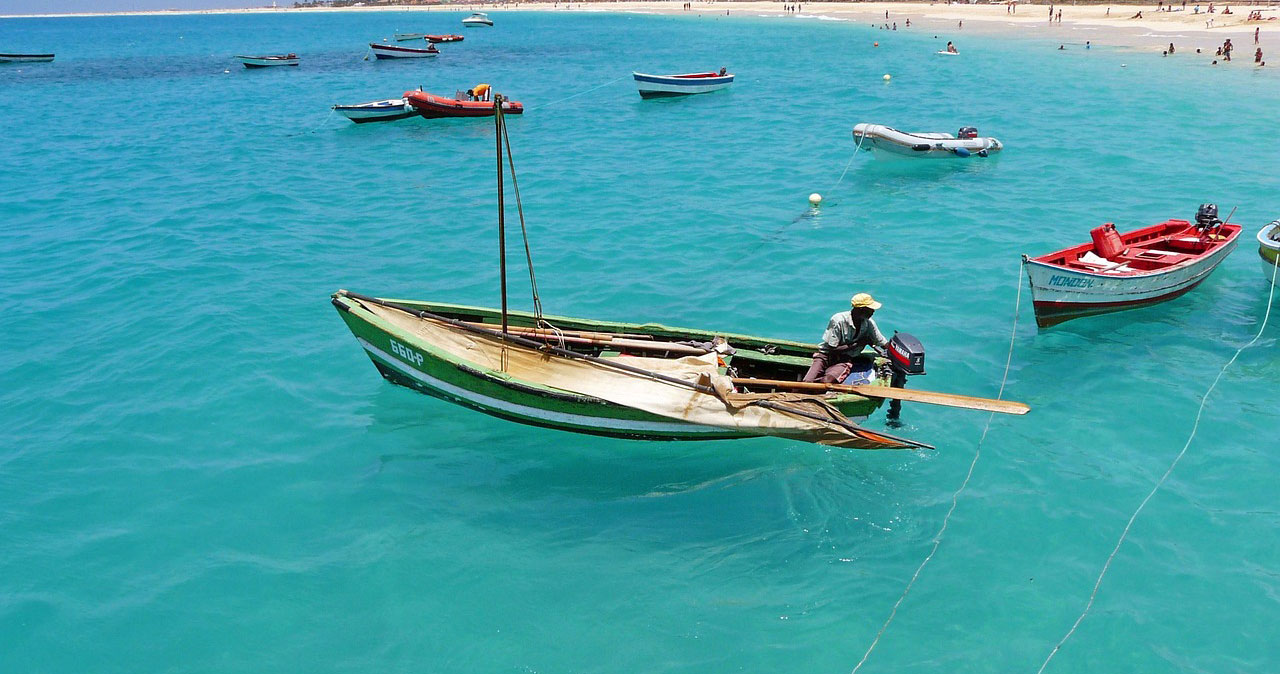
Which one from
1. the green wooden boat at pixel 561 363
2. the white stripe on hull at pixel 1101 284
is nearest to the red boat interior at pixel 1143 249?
the white stripe on hull at pixel 1101 284

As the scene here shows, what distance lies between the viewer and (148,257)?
22.0m

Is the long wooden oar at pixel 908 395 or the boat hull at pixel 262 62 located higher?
the boat hull at pixel 262 62

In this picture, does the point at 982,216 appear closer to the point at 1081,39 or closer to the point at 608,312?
the point at 608,312

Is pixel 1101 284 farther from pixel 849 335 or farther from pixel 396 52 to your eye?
pixel 396 52

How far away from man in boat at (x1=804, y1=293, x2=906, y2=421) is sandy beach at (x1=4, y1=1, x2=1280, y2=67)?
5442 cm

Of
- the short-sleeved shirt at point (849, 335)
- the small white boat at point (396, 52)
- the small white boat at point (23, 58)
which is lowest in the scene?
the short-sleeved shirt at point (849, 335)

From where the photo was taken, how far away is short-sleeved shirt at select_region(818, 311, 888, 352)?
482 inches

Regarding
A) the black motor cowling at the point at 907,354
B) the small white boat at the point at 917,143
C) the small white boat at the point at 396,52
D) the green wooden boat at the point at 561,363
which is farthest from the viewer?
the small white boat at the point at 396,52

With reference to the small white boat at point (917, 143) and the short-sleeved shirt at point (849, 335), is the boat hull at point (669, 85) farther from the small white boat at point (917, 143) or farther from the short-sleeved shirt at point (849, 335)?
the short-sleeved shirt at point (849, 335)

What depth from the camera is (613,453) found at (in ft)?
41.4

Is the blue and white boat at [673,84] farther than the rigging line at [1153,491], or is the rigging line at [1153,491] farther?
the blue and white boat at [673,84]

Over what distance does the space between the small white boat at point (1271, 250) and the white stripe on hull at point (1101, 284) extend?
96 cm

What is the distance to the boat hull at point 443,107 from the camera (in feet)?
129

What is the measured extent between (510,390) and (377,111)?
32.0 meters
